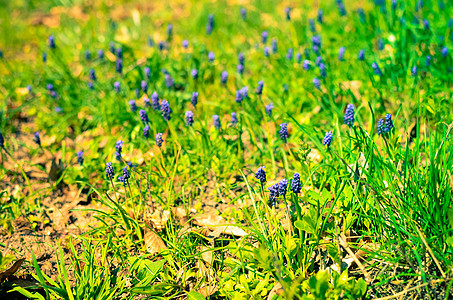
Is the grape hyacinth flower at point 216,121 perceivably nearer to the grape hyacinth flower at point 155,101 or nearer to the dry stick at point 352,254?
the grape hyacinth flower at point 155,101

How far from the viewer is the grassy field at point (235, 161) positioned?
1.93 meters

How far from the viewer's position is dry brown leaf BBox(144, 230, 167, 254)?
7.23ft

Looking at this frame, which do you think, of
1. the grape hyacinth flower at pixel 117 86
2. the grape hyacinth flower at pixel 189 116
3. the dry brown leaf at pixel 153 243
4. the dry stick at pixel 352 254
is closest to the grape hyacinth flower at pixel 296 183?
the dry stick at pixel 352 254

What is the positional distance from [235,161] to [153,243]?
855mm

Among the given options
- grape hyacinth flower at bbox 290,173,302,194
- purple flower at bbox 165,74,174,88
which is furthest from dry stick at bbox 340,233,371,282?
purple flower at bbox 165,74,174,88

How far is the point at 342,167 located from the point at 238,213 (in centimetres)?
71

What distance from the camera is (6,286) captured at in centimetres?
205

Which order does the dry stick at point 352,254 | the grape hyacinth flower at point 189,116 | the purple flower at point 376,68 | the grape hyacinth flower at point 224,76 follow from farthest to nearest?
the grape hyacinth flower at point 224,76 → the purple flower at point 376,68 → the grape hyacinth flower at point 189,116 → the dry stick at point 352,254

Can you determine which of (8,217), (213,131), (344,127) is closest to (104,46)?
(213,131)

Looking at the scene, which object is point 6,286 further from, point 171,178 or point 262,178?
point 262,178

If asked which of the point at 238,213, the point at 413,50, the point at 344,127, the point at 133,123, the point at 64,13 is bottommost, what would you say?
the point at 238,213

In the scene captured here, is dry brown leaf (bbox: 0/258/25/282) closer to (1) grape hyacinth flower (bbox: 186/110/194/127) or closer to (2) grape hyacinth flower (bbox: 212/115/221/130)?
(1) grape hyacinth flower (bbox: 186/110/194/127)

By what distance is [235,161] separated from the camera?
107 inches

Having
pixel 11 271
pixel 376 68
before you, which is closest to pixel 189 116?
pixel 11 271
